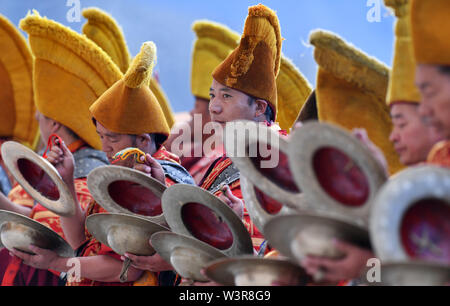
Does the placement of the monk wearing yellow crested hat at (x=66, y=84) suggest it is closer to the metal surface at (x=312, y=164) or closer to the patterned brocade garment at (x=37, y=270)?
the patterned brocade garment at (x=37, y=270)

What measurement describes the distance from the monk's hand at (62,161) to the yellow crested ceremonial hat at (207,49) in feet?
6.46

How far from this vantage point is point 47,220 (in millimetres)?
3273

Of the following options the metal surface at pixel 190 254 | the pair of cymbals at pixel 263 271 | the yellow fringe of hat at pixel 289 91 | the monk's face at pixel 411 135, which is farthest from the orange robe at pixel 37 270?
the monk's face at pixel 411 135

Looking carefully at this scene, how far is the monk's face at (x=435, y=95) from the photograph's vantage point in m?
1.54

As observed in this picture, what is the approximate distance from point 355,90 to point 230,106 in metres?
0.90

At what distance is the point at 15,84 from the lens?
4.28 m

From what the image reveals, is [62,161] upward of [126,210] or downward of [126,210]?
upward

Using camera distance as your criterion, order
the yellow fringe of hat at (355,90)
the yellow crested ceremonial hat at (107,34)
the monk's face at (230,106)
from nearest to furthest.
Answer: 1. the yellow fringe of hat at (355,90)
2. the monk's face at (230,106)
3. the yellow crested ceremonial hat at (107,34)

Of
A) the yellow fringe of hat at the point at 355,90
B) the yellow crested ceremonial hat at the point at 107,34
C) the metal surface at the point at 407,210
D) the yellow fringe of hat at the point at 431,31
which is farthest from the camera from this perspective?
the yellow crested ceremonial hat at the point at 107,34

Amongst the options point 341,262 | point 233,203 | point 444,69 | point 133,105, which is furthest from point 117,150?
point 444,69

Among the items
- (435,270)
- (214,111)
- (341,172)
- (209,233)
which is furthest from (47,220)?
(435,270)

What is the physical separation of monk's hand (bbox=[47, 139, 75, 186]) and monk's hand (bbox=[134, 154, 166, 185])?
0.34 metres

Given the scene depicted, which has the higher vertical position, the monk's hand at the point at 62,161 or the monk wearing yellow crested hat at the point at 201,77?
the monk wearing yellow crested hat at the point at 201,77

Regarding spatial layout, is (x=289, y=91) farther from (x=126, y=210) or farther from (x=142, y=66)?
(x=126, y=210)
